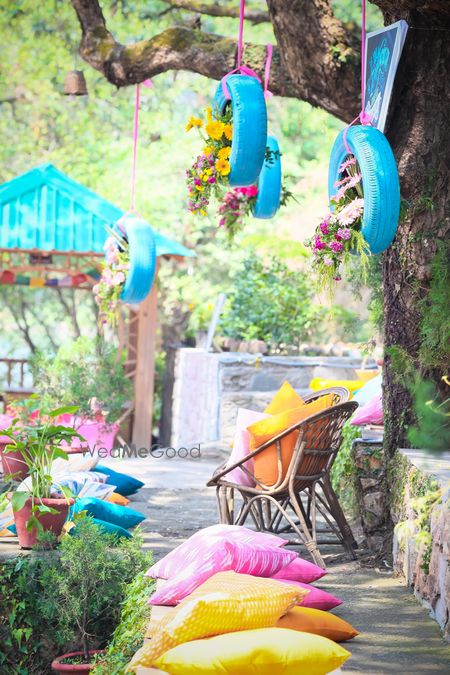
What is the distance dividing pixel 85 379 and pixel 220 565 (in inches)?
268

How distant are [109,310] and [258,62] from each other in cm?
335

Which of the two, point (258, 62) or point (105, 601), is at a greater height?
Result: point (258, 62)

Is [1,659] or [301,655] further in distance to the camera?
[1,659]

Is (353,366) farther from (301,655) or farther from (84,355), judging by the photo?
(301,655)

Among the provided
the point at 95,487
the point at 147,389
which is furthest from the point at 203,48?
the point at 147,389

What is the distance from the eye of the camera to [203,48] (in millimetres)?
6445

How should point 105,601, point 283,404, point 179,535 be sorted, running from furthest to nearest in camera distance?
point 179,535
point 283,404
point 105,601

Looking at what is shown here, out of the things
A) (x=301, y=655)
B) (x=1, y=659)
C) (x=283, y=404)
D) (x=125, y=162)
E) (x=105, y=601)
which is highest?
(x=125, y=162)

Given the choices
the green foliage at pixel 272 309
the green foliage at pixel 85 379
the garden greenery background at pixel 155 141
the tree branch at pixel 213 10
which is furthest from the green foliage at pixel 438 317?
the garden greenery background at pixel 155 141

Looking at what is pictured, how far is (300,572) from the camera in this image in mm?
4113

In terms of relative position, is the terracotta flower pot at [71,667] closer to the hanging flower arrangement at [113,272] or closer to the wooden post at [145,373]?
the hanging flower arrangement at [113,272]

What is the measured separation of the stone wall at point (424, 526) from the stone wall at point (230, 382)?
472 centimetres

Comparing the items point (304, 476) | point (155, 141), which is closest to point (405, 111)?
point (304, 476)

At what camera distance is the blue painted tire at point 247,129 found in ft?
17.4
